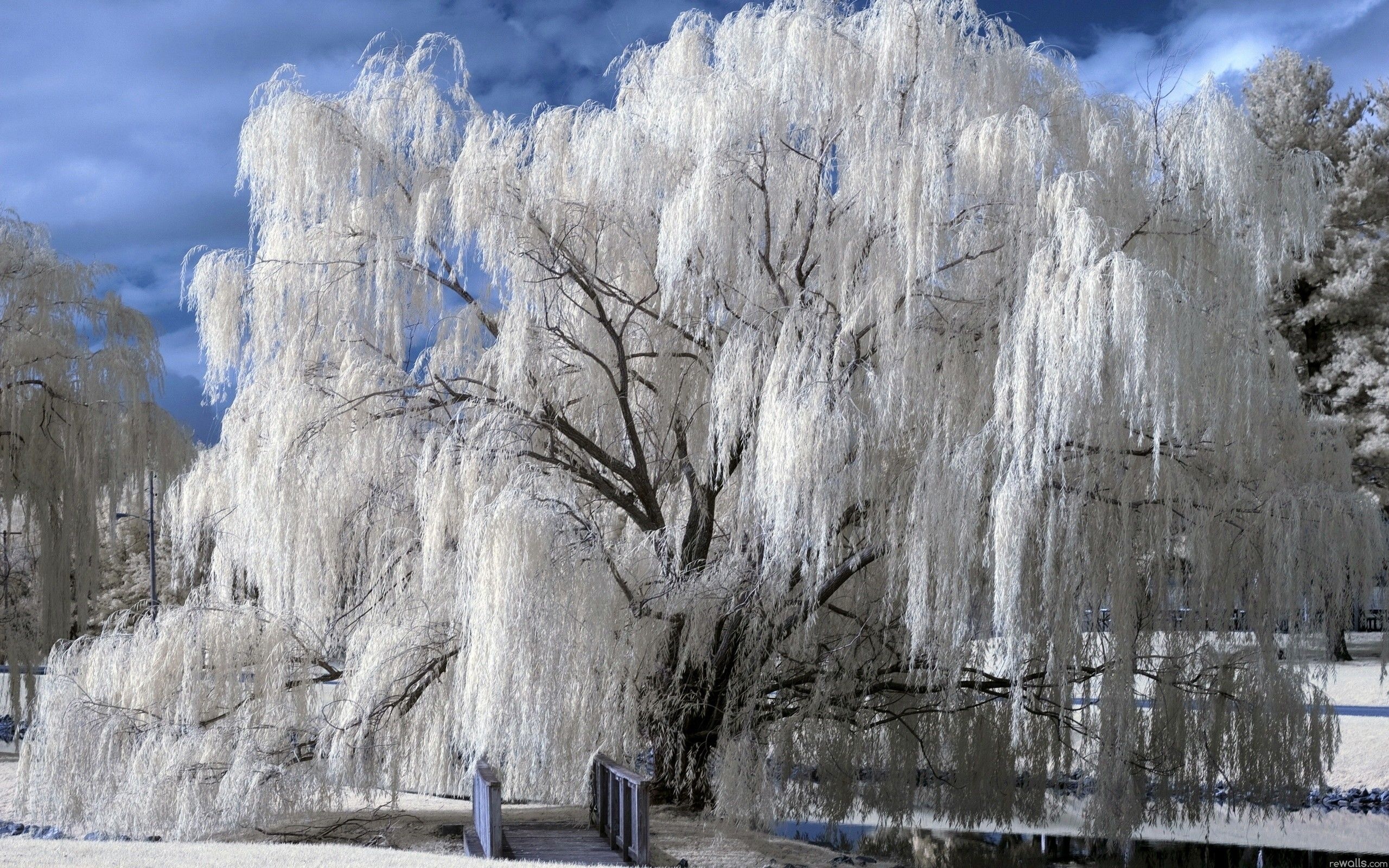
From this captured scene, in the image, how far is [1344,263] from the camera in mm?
20344

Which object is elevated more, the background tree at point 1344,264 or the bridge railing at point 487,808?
the background tree at point 1344,264

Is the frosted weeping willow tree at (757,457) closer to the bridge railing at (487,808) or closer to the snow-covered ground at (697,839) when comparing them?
the bridge railing at (487,808)

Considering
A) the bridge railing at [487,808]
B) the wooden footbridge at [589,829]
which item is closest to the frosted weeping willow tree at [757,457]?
the bridge railing at [487,808]

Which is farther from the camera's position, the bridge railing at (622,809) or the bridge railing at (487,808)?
the bridge railing at (487,808)

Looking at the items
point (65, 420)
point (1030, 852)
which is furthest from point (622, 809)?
point (65, 420)

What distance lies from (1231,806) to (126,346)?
341 inches

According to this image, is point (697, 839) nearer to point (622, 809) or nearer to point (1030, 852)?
point (622, 809)

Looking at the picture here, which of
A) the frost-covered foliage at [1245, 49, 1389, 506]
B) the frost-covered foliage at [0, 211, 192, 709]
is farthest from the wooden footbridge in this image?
the frost-covered foliage at [1245, 49, 1389, 506]

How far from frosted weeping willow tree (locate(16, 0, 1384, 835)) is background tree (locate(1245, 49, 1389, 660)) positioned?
1310cm

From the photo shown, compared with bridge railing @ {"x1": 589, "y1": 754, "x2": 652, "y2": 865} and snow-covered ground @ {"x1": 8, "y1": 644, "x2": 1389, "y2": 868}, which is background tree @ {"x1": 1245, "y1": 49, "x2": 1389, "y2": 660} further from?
bridge railing @ {"x1": 589, "y1": 754, "x2": 652, "y2": 865}

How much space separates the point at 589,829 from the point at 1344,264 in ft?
57.5

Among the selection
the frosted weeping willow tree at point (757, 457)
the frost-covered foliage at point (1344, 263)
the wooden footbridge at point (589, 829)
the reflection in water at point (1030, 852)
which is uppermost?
the frost-covered foliage at point (1344, 263)

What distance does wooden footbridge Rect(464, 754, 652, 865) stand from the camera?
694 centimetres

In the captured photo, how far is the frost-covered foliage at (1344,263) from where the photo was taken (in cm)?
2005
